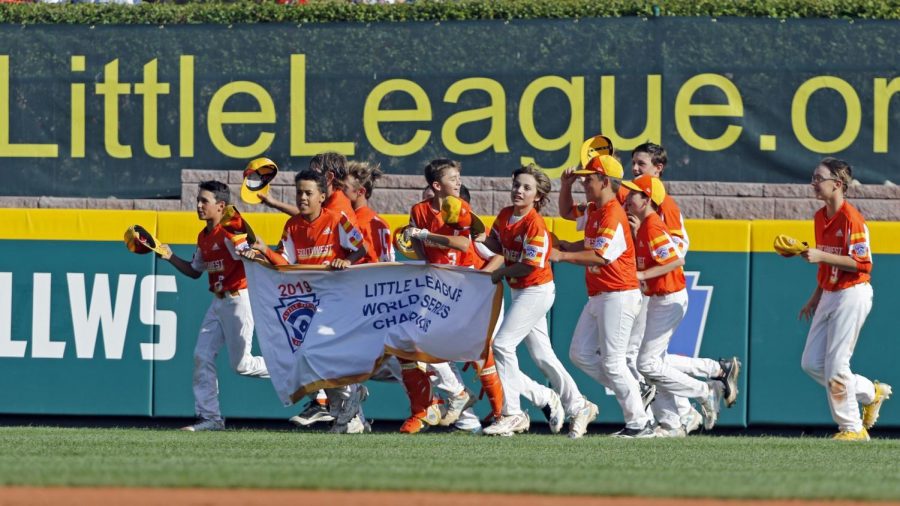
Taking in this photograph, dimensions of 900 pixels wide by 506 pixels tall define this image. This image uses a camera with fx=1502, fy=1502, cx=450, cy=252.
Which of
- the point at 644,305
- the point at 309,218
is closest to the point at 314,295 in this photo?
the point at 309,218

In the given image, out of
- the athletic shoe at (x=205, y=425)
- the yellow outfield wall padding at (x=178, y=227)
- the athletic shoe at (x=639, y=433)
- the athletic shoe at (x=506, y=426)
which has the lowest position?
the athletic shoe at (x=205, y=425)

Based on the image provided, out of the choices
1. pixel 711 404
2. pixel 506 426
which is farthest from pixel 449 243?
pixel 711 404

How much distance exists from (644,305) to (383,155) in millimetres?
3651

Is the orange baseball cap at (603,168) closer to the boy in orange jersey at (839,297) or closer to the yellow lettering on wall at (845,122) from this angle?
the boy in orange jersey at (839,297)

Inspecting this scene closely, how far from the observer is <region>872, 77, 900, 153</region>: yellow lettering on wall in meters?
13.5

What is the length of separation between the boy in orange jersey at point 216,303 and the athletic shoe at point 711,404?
3.60 m

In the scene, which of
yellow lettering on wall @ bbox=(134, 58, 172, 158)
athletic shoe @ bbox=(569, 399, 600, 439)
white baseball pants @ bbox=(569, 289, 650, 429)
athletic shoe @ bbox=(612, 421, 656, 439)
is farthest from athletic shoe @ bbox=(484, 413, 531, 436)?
→ yellow lettering on wall @ bbox=(134, 58, 172, 158)

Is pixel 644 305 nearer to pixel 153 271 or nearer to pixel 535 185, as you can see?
pixel 535 185

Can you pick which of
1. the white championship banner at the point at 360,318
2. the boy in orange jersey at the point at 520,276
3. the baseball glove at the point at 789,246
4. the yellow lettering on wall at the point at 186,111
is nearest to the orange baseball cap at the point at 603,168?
the boy in orange jersey at the point at 520,276

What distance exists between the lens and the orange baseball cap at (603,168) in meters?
10.8

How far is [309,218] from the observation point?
11297mm

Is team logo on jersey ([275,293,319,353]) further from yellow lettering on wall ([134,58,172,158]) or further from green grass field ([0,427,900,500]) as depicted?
yellow lettering on wall ([134,58,172,158])

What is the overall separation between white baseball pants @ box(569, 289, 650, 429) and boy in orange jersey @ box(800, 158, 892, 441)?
1417 mm

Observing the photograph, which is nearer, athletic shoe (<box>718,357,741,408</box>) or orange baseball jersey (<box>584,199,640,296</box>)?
orange baseball jersey (<box>584,199,640,296</box>)
